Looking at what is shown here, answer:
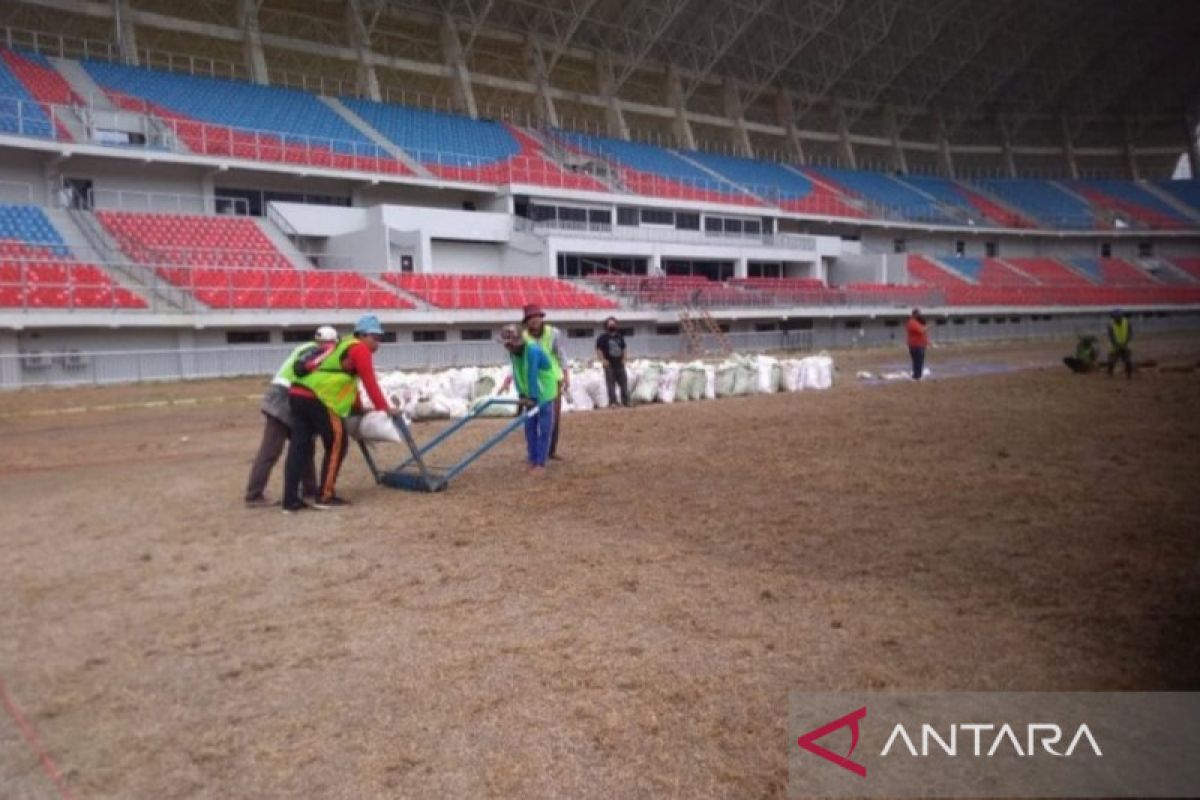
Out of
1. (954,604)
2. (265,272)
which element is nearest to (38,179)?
(265,272)

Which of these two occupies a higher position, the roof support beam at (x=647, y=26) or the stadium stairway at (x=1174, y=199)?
the roof support beam at (x=647, y=26)

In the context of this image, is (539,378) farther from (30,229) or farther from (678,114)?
(678,114)

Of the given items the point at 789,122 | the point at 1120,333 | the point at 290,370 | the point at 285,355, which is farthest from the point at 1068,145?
the point at 290,370

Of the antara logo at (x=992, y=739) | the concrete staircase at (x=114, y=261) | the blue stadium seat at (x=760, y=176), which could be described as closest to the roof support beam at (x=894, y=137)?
the blue stadium seat at (x=760, y=176)

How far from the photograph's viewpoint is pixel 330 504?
7691 mm

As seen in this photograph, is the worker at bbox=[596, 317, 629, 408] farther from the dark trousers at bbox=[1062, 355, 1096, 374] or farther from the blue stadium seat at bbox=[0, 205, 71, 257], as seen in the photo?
the blue stadium seat at bbox=[0, 205, 71, 257]

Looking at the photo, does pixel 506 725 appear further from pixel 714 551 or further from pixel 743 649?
pixel 714 551

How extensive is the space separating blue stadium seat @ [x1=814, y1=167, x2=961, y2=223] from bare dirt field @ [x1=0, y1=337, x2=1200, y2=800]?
4872 cm

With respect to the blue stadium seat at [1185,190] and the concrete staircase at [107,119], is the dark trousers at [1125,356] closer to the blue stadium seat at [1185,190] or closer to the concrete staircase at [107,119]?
the concrete staircase at [107,119]

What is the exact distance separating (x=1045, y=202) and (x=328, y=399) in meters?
67.2

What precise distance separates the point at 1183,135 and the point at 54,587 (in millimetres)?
85347

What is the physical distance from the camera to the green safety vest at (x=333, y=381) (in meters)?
7.33

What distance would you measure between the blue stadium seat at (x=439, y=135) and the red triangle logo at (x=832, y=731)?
3616 cm

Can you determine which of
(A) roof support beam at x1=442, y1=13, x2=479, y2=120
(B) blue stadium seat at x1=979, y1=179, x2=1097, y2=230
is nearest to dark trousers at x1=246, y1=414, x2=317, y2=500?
(A) roof support beam at x1=442, y1=13, x2=479, y2=120
